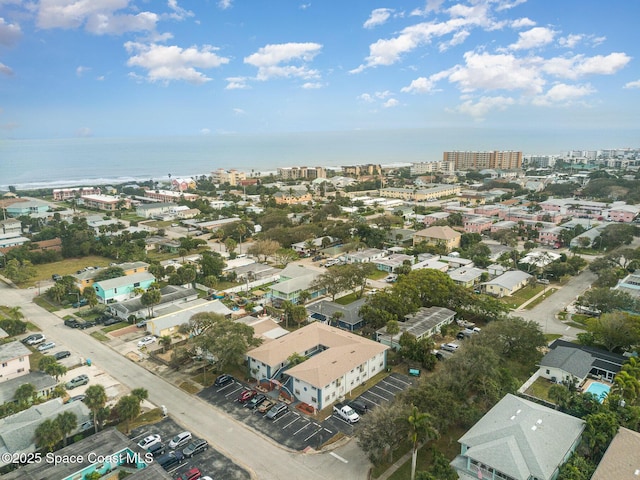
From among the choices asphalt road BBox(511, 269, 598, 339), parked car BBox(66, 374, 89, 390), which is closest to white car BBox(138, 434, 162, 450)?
parked car BBox(66, 374, 89, 390)

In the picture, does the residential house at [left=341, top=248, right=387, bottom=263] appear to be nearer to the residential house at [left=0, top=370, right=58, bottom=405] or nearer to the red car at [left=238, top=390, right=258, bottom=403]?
the red car at [left=238, top=390, right=258, bottom=403]

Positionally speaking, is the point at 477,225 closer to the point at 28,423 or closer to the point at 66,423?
the point at 66,423

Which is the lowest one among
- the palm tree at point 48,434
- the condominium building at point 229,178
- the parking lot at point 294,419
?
the parking lot at point 294,419

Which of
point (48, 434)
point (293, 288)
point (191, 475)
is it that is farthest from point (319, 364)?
point (293, 288)

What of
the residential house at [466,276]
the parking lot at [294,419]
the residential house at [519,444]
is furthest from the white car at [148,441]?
the residential house at [466,276]

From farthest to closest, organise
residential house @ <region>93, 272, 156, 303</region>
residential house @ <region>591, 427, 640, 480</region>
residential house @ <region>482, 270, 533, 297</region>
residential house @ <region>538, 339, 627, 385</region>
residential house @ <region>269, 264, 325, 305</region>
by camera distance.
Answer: residential house @ <region>482, 270, 533, 297</region> < residential house @ <region>93, 272, 156, 303</region> < residential house @ <region>269, 264, 325, 305</region> < residential house @ <region>538, 339, 627, 385</region> < residential house @ <region>591, 427, 640, 480</region>

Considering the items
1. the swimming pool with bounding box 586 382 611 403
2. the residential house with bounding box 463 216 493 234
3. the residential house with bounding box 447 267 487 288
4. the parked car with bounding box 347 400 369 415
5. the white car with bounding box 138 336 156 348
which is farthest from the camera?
the residential house with bounding box 463 216 493 234

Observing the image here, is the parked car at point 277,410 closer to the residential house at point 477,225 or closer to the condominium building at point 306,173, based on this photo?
the residential house at point 477,225
